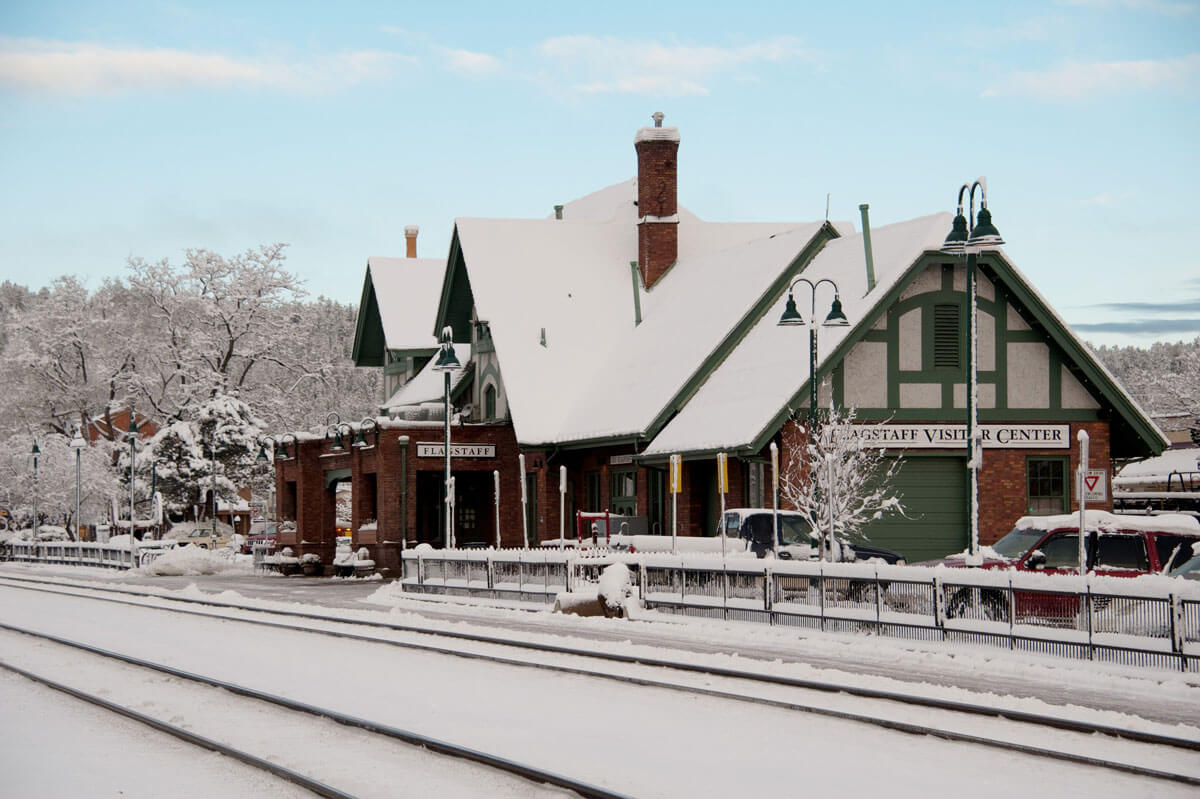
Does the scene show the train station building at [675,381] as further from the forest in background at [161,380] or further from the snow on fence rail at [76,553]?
the forest in background at [161,380]

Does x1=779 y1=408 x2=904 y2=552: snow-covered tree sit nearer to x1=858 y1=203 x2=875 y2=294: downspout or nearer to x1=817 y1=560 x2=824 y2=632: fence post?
x1=858 y1=203 x2=875 y2=294: downspout

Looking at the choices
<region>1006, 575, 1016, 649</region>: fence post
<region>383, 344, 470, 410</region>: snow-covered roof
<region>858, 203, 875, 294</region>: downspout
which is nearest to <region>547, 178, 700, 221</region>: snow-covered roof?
<region>383, 344, 470, 410</region>: snow-covered roof

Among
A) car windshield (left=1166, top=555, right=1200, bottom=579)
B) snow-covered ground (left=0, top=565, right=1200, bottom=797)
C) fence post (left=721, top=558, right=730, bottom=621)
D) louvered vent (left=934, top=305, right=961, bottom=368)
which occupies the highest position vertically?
louvered vent (left=934, top=305, right=961, bottom=368)

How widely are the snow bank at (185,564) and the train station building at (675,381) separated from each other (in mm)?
2854

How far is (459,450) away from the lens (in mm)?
46438

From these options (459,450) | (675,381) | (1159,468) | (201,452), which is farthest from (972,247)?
(201,452)

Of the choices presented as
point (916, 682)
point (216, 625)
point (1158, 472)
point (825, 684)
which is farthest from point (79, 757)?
point (1158, 472)

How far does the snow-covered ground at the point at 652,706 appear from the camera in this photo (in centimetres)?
1112

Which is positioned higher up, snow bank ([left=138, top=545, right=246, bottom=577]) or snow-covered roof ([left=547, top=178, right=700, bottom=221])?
snow-covered roof ([left=547, top=178, right=700, bottom=221])

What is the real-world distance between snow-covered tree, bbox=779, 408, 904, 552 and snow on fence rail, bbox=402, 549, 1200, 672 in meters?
5.41

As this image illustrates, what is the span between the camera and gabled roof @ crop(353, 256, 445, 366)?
5881cm

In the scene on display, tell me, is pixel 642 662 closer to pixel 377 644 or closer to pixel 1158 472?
pixel 377 644

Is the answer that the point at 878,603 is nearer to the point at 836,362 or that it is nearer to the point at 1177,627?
the point at 1177,627

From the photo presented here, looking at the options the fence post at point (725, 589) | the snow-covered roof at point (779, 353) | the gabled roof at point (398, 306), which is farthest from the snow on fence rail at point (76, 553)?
the fence post at point (725, 589)
